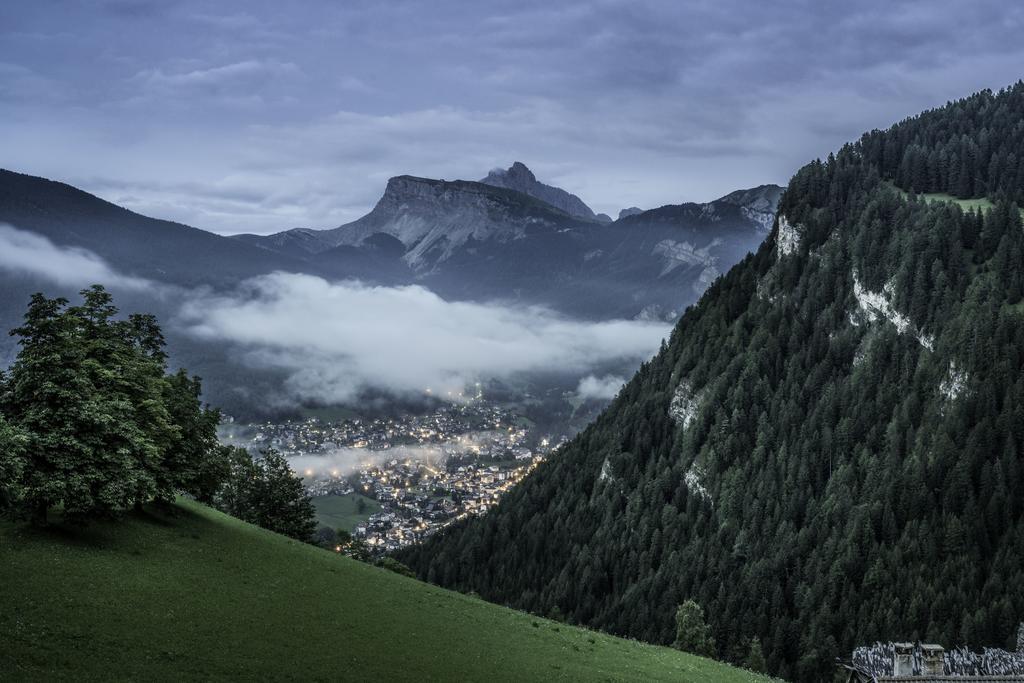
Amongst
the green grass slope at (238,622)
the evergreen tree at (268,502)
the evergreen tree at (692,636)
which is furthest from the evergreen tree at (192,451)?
the evergreen tree at (692,636)

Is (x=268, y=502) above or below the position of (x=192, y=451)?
below

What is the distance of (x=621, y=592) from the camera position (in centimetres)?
19925

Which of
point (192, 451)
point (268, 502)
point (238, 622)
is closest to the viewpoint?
point (238, 622)

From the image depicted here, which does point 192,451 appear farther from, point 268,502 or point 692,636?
point 692,636

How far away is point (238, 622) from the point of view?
4406 cm

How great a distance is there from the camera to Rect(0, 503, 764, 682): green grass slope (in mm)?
36156

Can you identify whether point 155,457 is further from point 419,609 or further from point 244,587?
point 419,609

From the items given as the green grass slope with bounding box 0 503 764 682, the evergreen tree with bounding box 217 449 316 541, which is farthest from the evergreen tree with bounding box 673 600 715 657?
the evergreen tree with bounding box 217 449 316 541

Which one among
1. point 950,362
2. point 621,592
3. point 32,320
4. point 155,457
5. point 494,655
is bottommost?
point 621,592

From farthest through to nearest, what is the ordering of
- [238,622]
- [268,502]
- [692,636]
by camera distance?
[692,636] < [268,502] < [238,622]

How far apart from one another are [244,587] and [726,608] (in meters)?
140

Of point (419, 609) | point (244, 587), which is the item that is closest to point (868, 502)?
point (419, 609)

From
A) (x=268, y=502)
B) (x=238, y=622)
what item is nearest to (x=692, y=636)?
(x=268, y=502)

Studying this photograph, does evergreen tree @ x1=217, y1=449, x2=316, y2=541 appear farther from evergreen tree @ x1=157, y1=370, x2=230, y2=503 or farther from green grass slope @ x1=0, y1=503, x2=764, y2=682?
green grass slope @ x1=0, y1=503, x2=764, y2=682
